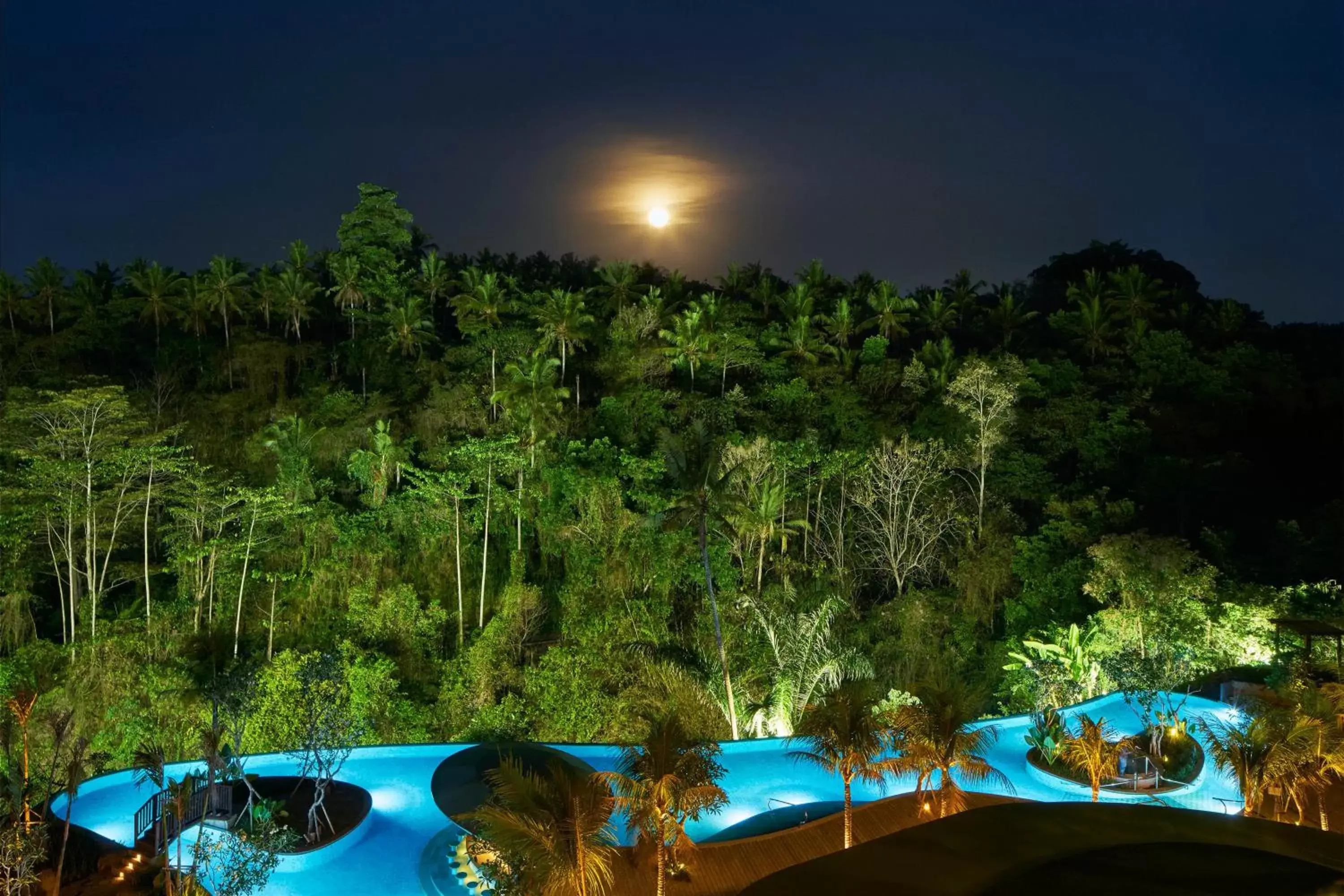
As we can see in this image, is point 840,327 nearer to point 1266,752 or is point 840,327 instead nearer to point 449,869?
point 1266,752

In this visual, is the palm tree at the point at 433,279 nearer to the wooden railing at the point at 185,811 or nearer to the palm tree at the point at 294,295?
the palm tree at the point at 294,295

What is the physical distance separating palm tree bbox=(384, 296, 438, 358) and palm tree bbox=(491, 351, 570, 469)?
6608 mm

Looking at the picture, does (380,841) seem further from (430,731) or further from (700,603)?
(700,603)

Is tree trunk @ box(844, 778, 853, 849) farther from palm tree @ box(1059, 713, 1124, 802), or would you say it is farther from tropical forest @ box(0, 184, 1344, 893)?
palm tree @ box(1059, 713, 1124, 802)

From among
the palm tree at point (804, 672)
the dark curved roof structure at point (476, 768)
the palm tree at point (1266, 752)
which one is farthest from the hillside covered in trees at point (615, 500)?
the palm tree at point (1266, 752)

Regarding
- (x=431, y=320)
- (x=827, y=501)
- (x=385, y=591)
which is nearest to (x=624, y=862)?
(x=385, y=591)

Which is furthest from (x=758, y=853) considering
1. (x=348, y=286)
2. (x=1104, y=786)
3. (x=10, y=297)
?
(x=10, y=297)

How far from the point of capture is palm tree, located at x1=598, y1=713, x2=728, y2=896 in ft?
28.3

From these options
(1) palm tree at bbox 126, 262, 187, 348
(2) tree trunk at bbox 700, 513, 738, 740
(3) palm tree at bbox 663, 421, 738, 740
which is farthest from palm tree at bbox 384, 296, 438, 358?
(2) tree trunk at bbox 700, 513, 738, 740

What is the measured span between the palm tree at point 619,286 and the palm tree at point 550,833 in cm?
2888

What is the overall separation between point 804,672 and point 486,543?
402 inches

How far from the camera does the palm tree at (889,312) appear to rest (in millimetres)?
34562

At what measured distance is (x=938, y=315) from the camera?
119 feet

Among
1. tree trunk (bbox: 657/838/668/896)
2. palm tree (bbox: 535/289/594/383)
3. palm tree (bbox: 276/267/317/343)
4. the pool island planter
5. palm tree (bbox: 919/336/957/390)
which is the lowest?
the pool island planter
